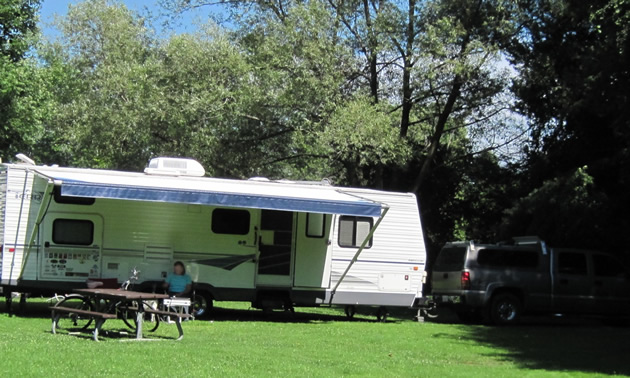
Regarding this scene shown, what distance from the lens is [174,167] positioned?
672 inches

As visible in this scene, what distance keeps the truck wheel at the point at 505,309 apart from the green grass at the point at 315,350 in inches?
20.3

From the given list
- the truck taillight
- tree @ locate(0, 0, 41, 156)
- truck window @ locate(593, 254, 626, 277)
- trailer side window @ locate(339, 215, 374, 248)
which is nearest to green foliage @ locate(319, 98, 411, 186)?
trailer side window @ locate(339, 215, 374, 248)

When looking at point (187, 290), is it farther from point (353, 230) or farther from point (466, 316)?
point (466, 316)

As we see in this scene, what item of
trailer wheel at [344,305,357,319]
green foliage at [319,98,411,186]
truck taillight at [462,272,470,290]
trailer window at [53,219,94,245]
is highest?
green foliage at [319,98,411,186]

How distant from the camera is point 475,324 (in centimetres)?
1853

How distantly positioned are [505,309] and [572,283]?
1.74 meters

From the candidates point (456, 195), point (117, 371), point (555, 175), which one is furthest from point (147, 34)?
point (117, 371)

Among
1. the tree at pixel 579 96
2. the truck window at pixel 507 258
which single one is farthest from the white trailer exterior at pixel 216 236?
the tree at pixel 579 96

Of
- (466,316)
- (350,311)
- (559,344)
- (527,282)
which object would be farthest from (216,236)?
(527,282)

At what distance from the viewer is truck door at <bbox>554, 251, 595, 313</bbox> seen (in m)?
18.3

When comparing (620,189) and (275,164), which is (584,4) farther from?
(275,164)

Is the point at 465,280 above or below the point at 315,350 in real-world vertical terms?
above

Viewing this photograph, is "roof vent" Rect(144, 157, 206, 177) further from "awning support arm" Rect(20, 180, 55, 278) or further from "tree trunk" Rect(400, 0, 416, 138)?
"tree trunk" Rect(400, 0, 416, 138)

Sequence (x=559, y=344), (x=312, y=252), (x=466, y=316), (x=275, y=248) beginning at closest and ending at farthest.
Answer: (x=559, y=344) < (x=275, y=248) < (x=312, y=252) < (x=466, y=316)
